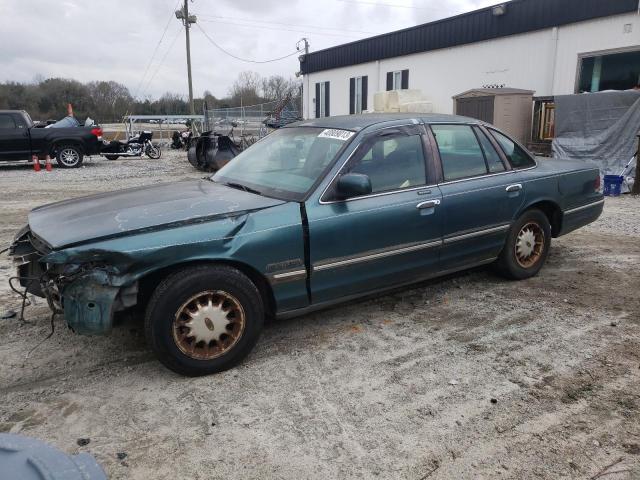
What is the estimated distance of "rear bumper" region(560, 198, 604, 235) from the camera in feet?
17.2

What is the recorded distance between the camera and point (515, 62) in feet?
51.1

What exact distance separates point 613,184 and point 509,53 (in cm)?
725

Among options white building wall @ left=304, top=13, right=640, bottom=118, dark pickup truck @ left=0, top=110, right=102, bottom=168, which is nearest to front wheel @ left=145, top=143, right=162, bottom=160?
dark pickup truck @ left=0, top=110, right=102, bottom=168

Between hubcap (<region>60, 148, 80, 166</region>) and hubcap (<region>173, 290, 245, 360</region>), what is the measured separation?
49.9 feet

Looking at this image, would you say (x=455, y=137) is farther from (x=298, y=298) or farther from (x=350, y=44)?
(x=350, y=44)

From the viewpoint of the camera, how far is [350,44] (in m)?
23.7

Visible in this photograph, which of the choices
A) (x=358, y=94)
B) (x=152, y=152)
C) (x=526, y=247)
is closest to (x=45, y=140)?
(x=152, y=152)

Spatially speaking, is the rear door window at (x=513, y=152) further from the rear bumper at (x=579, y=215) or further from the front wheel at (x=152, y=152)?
the front wheel at (x=152, y=152)

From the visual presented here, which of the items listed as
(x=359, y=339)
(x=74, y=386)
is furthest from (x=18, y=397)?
(x=359, y=339)

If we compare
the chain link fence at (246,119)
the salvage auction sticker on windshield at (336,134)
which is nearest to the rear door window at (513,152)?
the salvage auction sticker on windshield at (336,134)

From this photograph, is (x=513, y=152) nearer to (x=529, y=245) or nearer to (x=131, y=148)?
(x=529, y=245)

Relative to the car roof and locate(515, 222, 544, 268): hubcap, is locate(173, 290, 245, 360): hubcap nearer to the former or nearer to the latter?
the car roof

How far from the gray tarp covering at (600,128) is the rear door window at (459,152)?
7.97m

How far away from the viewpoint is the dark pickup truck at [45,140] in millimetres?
15141
